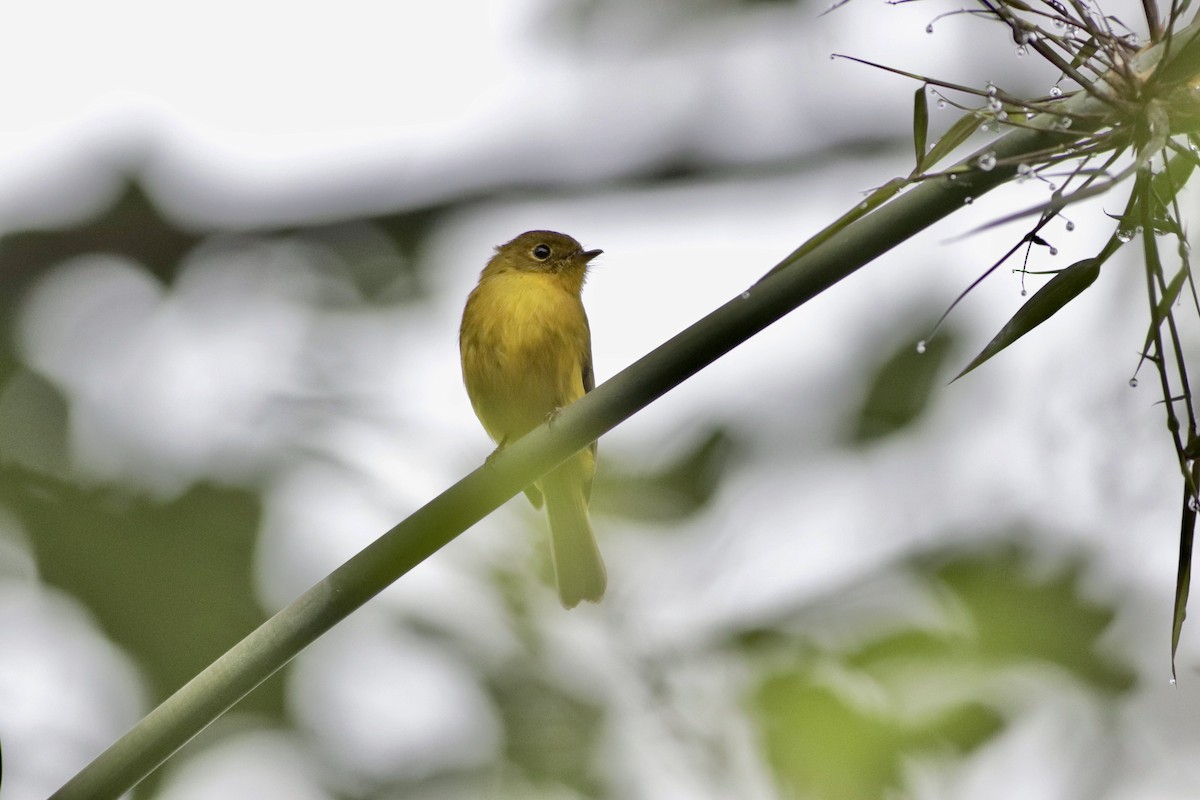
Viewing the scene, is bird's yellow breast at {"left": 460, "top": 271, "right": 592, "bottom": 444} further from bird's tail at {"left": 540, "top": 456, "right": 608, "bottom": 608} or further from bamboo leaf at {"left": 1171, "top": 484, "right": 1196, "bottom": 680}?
bamboo leaf at {"left": 1171, "top": 484, "right": 1196, "bottom": 680}

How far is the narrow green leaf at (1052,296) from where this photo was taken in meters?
1.62

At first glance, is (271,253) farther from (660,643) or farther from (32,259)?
(660,643)

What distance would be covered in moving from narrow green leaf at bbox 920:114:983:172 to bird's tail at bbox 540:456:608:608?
3.16 m

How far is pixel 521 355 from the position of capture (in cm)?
502

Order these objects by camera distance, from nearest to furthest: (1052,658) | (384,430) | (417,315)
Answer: (1052,658), (384,430), (417,315)

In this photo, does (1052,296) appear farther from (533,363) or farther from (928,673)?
(533,363)

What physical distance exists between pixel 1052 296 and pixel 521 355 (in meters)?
3.48

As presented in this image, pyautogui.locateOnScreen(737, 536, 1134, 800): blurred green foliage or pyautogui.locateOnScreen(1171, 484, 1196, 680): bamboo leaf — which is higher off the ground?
pyautogui.locateOnScreen(737, 536, 1134, 800): blurred green foliage

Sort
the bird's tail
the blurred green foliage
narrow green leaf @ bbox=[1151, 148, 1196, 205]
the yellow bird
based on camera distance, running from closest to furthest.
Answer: narrow green leaf @ bbox=[1151, 148, 1196, 205] < the blurred green foliage < the bird's tail < the yellow bird

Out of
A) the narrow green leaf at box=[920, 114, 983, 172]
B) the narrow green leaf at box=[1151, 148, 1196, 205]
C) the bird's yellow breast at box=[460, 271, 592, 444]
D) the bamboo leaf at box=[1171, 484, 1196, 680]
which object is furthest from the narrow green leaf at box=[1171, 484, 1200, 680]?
the bird's yellow breast at box=[460, 271, 592, 444]

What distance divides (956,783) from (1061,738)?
59 cm

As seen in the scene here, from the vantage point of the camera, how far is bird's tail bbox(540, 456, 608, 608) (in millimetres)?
4766

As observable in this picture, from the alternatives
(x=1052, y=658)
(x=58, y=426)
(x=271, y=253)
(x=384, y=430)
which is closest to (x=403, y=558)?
(x=1052, y=658)

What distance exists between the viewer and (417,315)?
6.83 metres
